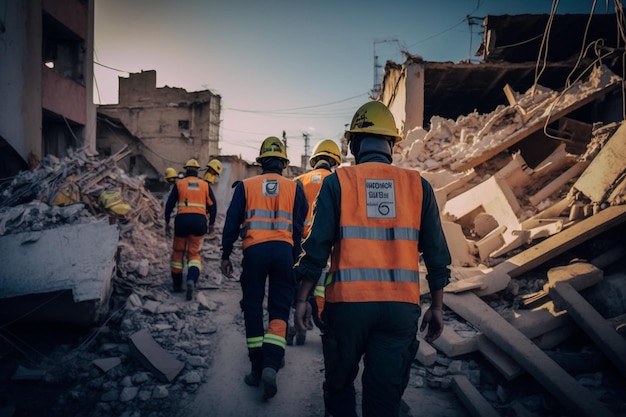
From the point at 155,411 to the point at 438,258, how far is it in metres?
2.49

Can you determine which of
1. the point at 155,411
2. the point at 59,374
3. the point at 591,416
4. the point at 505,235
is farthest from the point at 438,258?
the point at 505,235

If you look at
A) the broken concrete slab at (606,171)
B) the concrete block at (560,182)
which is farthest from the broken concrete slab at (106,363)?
the concrete block at (560,182)

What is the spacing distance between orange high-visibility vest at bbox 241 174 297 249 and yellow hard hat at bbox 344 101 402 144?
1326 millimetres

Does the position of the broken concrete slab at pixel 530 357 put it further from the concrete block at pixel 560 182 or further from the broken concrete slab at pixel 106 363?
the concrete block at pixel 560 182

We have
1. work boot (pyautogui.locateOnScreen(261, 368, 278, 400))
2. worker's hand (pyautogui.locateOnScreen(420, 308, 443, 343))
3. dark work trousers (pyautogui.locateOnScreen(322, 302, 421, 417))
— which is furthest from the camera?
work boot (pyautogui.locateOnScreen(261, 368, 278, 400))

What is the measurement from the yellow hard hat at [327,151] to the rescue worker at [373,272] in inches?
97.5

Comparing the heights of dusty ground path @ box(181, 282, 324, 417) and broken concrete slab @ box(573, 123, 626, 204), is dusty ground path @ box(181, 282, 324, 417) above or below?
below

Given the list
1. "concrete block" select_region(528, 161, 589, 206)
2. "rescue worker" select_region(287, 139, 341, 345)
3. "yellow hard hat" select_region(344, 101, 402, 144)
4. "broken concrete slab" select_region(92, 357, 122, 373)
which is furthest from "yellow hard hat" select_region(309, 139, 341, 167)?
"concrete block" select_region(528, 161, 589, 206)

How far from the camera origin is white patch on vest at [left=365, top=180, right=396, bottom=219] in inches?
77.5

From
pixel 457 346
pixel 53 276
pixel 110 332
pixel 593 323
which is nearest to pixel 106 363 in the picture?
pixel 110 332

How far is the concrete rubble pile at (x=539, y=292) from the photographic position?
9.13 feet

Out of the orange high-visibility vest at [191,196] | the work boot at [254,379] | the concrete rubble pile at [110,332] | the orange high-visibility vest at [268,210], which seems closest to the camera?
the concrete rubble pile at [110,332]

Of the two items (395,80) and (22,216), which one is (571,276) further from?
(395,80)

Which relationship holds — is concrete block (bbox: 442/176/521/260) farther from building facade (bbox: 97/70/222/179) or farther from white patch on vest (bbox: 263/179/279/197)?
building facade (bbox: 97/70/222/179)
